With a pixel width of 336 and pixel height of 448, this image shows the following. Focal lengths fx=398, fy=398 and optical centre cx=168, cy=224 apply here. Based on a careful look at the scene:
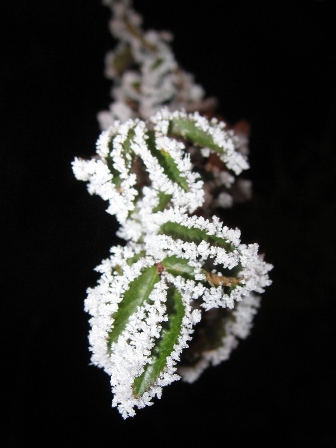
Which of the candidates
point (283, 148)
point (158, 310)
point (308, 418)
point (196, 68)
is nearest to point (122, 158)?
point (158, 310)

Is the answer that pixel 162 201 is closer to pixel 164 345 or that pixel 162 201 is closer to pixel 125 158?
pixel 125 158

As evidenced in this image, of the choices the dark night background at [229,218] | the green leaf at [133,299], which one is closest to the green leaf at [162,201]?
the green leaf at [133,299]

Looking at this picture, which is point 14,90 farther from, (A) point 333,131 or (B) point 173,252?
(A) point 333,131

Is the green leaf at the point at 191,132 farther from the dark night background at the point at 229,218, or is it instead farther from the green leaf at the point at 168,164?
the dark night background at the point at 229,218

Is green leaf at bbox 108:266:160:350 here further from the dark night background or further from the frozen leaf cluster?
the dark night background

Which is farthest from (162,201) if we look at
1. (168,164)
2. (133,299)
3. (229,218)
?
(229,218)
